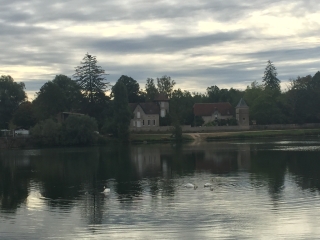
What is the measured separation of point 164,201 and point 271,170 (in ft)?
53.7

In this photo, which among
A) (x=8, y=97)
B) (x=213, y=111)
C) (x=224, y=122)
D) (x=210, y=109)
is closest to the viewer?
(x=224, y=122)

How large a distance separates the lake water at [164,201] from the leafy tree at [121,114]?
134 ft

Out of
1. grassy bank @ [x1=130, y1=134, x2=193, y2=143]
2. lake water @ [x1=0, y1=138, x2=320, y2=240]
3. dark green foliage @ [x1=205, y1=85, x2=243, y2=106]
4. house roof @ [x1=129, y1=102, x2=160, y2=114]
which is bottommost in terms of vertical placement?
lake water @ [x1=0, y1=138, x2=320, y2=240]

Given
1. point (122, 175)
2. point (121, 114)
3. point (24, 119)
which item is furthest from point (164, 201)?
point (24, 119)

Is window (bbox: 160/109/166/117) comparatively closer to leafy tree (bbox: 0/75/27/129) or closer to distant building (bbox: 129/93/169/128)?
distant building (bbox: 129/93/169/128)

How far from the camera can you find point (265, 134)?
95.2 metres

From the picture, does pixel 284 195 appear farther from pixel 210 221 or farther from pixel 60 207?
pixel 60 207

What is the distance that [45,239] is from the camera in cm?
2088

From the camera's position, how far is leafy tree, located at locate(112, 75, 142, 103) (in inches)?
5022

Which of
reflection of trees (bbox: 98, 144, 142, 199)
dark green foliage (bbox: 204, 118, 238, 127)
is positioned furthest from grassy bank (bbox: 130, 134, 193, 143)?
reflection of trees (bbox: 98, 144, 142, 199)

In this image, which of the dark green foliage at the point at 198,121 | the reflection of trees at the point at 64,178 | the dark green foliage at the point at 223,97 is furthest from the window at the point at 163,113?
the reflection of trees at the point at 64,178

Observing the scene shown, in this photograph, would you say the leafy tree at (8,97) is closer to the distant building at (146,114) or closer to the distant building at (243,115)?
the distant building at (146,114)

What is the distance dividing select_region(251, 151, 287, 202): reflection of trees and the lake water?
3.0 inches

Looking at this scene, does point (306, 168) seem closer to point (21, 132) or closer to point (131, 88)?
point (21, 132)
